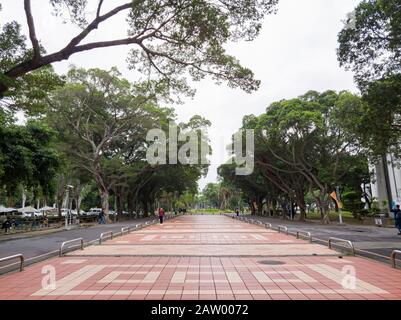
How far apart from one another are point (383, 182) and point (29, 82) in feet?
125

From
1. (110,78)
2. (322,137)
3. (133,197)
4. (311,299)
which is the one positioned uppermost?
(110,78)

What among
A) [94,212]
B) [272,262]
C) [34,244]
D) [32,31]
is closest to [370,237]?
[272,262]

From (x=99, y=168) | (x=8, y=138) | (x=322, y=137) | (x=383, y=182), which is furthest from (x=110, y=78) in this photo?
(x=383, y=182)

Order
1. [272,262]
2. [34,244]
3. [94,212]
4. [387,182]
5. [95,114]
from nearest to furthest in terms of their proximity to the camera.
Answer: [272,262] → [34,244] → [95,114] → [387,182] → [94,212]

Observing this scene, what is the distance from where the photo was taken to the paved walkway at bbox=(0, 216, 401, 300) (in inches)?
252

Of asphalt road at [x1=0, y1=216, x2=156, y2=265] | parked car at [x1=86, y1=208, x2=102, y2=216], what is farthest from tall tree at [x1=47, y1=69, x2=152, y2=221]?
parked car at [x1=86, y1=208, x2=102, y2=216]

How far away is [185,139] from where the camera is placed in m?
38.6

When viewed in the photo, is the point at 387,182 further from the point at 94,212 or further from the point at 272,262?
the point at 94,212

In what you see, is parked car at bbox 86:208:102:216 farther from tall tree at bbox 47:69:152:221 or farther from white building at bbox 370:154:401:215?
white building at bbox 370:154:401:215

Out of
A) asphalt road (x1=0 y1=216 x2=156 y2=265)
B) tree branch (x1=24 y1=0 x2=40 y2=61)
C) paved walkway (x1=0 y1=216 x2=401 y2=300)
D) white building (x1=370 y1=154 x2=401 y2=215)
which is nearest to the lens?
paved walkway (x1=0 y1=216 x2=401 y2=300)

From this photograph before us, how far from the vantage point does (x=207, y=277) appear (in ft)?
25.8

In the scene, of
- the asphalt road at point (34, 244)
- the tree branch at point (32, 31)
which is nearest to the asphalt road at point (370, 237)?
the tree branch at point (32, 31)

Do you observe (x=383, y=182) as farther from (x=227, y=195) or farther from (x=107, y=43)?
(x=227, y=195)

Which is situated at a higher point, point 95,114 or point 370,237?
point 95,114
